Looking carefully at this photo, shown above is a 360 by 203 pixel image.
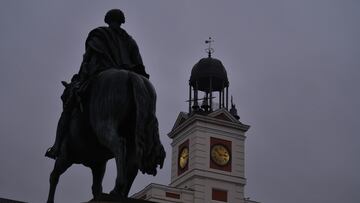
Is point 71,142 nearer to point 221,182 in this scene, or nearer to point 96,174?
point 96,174

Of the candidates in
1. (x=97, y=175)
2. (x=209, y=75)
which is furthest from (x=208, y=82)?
(x=97, y=175)

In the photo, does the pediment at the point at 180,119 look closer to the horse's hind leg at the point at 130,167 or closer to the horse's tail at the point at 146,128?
the horse's tail at the point at 146,128

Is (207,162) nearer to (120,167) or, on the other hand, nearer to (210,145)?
(210,145)

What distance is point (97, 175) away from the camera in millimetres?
7078

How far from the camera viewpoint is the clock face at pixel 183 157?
152ft

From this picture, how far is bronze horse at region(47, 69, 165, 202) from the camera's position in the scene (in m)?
6.17

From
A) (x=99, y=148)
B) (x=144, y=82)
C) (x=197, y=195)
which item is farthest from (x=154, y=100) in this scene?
(x=197, y=195)

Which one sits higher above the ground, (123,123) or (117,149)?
(123,123)

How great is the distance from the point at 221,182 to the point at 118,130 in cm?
3951

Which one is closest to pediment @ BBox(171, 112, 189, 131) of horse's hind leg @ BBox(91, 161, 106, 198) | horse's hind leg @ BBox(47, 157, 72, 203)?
horse's hind leg @ BBox(91, 161, 106, 198)

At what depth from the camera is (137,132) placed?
20.4 ft

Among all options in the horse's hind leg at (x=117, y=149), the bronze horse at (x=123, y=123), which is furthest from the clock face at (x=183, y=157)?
the horse's hind leg at (x=117, y=149)

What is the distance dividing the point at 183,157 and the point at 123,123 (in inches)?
1606

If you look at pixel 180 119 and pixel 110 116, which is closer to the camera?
pixel 110 116
